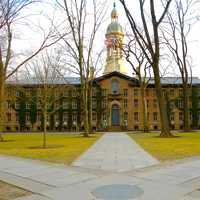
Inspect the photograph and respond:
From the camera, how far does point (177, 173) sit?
29.6 feet

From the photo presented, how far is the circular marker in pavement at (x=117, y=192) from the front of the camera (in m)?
6.56

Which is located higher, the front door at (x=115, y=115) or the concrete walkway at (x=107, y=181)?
the front door at (x=115, y=115)

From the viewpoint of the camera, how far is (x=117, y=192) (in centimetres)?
692

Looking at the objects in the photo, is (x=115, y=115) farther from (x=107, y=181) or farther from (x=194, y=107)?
(x=107, y=181)

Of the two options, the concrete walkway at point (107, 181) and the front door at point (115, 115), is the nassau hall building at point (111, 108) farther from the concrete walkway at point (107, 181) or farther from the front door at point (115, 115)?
the concrete walkway at point (107, 181)

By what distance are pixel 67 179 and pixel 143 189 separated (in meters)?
2.19

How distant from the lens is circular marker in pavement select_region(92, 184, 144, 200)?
21.5ft

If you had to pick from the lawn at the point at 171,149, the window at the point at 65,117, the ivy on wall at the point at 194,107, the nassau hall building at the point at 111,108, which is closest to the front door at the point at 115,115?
the nassau hall building at the point at 111,108

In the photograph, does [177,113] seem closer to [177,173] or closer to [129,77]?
[129,77]

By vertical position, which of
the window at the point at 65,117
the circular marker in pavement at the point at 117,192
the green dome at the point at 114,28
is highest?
the green dome at the point at 114,28

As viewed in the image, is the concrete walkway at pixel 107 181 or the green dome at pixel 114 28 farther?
the green dome at pixel 114 28

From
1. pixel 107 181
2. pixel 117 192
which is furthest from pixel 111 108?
pixel 117 192

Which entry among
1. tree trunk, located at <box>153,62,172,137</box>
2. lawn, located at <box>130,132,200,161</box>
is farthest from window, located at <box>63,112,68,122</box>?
lawn, located at <box>130,132,200,161</box>

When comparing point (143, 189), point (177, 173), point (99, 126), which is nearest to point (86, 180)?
point (143, 189)
